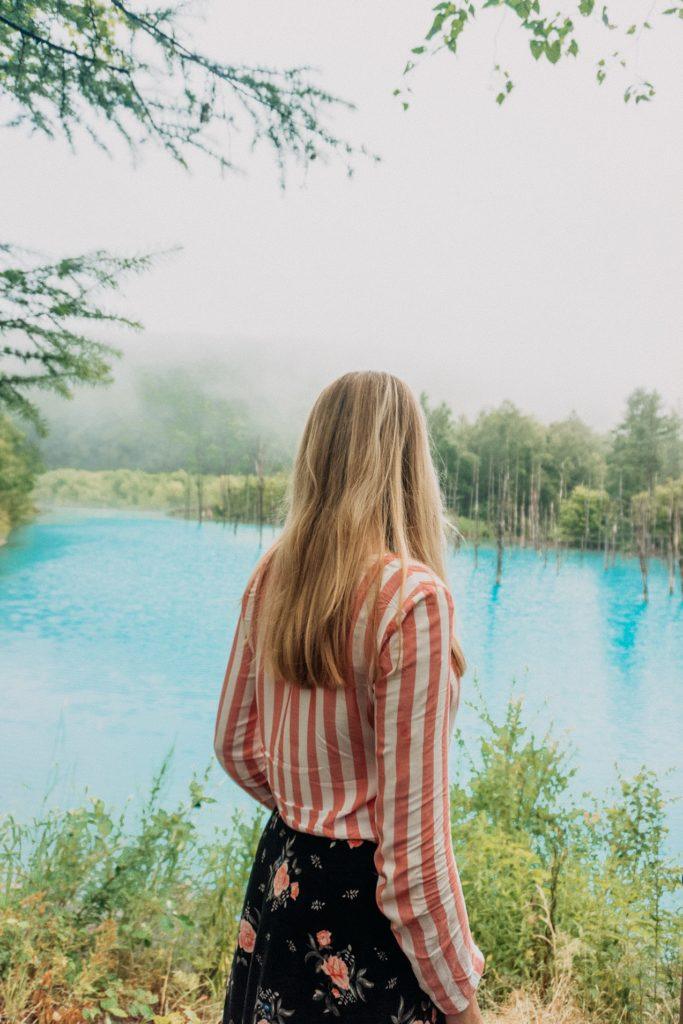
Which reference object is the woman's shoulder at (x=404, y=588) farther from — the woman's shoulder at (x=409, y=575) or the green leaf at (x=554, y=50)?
the green leaf at (x=554, y=50)

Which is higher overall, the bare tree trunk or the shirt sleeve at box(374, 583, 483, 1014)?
the bare tree trunk

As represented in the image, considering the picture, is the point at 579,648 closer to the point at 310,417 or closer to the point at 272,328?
the point at 272,328

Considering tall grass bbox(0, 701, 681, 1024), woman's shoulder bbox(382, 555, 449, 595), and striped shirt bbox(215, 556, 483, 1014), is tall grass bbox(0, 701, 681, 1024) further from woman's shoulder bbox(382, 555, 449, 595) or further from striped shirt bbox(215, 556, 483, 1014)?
woman's shoulder bbox(382, 555, 449, 595)

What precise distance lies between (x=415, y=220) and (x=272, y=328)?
0.94 meters

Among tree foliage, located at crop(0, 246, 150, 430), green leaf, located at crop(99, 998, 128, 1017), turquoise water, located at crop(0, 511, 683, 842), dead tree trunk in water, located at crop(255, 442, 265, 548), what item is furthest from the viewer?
dead tree trunk in water, located at crop(255, 442, 265, 548)

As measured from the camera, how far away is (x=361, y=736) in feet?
2.64

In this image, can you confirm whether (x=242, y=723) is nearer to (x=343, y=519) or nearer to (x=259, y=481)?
(x=343, y=519)

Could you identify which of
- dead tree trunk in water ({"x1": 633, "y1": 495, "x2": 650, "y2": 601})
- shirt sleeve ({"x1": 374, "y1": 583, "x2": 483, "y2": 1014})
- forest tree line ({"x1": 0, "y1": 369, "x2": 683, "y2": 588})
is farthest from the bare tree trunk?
shirt sleeve ({"x1": 374, "y1": 583, "x2": 483, "y2": 1014})

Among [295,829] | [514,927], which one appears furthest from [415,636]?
[514,927]

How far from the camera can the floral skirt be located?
0.79 metres

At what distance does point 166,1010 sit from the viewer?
1.98 m

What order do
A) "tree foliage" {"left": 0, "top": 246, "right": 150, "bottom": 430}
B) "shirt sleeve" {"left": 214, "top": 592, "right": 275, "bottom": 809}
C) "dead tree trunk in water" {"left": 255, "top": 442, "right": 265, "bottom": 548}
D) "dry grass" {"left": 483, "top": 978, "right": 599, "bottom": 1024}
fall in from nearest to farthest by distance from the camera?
"shirt sleeve" {"left": 214, "top": 592, "right": 275, "bottom": 809}
"dry grass" {"left": 483, "top": 978, "right": 599, "bottom": 1024}
"tree foliage" {"left": 0, "top": 246, "right": 150, "bottom": 430}
"dead tree trunk in water" {"left": 255, "top": 442, "right": 265, "bottom": 548}

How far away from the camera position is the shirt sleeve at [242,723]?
100 cm

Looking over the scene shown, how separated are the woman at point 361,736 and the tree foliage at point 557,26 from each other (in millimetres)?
1843
